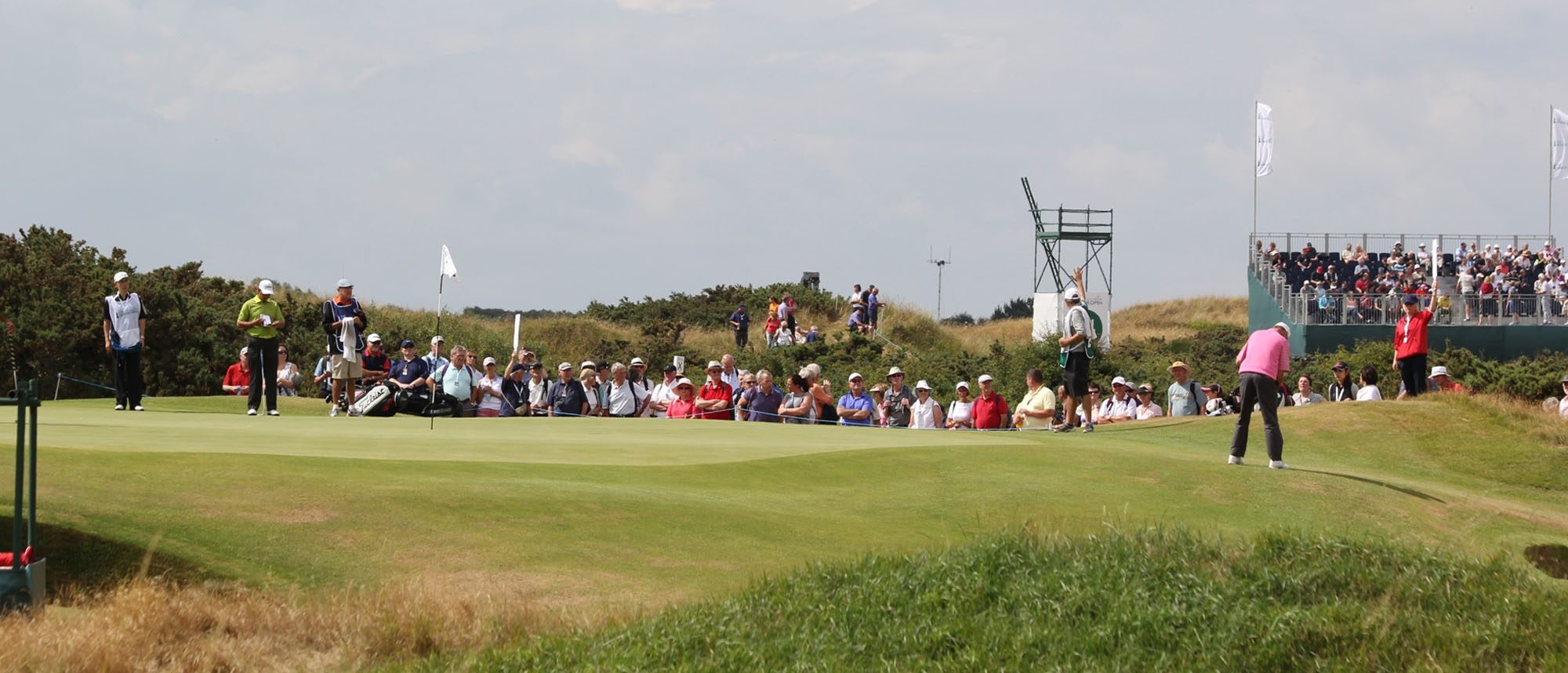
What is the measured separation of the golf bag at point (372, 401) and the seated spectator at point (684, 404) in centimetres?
447

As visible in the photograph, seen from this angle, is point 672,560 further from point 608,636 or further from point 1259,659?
point 1259,659

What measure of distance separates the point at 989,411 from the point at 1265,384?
271 inches

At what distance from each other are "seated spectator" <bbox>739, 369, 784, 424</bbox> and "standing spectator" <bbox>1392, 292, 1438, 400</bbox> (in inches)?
349

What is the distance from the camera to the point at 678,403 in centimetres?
2441

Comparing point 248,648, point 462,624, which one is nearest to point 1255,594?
point 462,624

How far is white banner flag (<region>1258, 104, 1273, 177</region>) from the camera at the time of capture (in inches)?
2148

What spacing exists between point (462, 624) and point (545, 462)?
524 centimetres

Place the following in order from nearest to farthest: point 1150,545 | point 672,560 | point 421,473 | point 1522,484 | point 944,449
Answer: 1. point 1150,545
2. point 672,560
3. point 421,473
4. point 944,449
5. point 1522,484

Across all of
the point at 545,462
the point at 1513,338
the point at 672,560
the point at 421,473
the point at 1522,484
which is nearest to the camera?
the point at 672,560

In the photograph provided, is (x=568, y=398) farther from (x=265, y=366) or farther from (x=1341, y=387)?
(x=1341, y=387)

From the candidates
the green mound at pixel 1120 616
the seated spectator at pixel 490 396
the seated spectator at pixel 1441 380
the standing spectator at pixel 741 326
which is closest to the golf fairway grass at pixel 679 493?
the green mound at pixel 1120 616

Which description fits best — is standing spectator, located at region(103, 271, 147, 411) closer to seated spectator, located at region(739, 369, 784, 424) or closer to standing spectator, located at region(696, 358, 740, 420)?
standing spectator, located at region(696, 358, 740, 420)

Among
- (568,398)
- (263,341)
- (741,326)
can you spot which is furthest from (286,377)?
(741,326)

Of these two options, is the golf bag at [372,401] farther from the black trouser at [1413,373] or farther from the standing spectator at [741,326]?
the standing spectator at [741,326]
